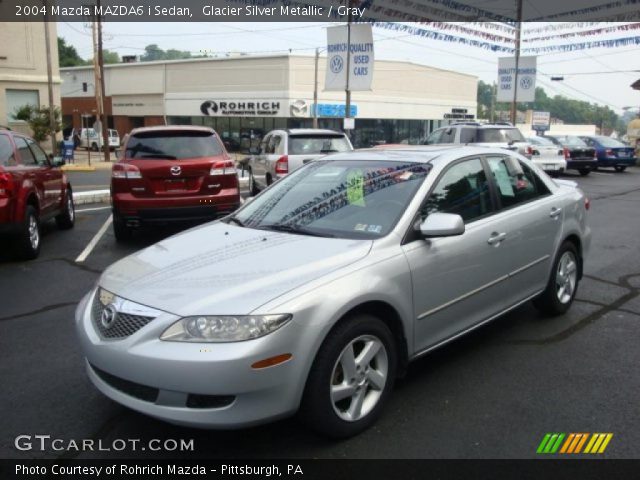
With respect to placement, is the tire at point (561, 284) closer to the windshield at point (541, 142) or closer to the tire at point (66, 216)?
the tire at point (66, 216)

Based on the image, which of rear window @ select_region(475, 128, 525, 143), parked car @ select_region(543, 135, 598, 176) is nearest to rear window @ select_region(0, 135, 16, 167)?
rear window @ select_region(475, 128, 525, 143)

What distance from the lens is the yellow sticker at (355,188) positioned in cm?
415

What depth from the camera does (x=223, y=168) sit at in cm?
841

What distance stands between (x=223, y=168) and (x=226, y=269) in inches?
205

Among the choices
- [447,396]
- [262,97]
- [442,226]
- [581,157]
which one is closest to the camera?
[442,226]

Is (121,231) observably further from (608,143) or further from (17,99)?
Result: (17,99)

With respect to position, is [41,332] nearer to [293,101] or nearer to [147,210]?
[147,210]

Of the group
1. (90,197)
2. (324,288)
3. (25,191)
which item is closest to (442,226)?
(324,288)

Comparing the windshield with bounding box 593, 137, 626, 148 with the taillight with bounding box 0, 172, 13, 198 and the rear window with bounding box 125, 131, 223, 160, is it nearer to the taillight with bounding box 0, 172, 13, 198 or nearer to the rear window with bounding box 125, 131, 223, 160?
the rear window with bounding box 125, 131, 223, 160

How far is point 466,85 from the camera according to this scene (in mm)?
56812

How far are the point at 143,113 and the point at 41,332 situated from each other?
1930 inches

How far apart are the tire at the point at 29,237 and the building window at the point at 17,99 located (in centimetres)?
2530

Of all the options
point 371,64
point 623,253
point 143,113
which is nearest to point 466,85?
point 143,113

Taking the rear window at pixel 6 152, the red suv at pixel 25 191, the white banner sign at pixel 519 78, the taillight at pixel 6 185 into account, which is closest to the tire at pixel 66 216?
the red suv at pixel 25 191
